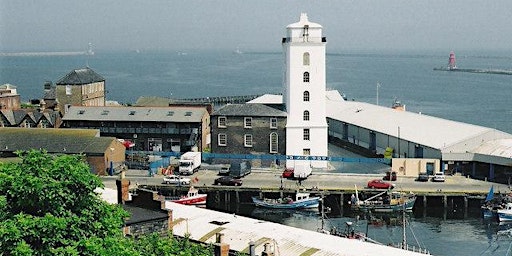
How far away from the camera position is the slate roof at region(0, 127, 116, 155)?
177 feet

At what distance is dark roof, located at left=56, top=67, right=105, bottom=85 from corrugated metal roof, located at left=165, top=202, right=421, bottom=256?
44170mm

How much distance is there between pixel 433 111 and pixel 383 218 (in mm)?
76704

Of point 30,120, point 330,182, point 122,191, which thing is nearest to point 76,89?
point 30,120

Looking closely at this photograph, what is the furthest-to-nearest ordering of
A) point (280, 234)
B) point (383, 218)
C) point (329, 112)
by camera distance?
point (329, 112), point (383, 218), point (280, 234)

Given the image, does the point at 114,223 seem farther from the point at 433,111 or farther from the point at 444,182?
the point at 433,111

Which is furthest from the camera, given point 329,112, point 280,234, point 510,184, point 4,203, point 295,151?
point 329,112

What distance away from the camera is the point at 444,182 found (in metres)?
50.8

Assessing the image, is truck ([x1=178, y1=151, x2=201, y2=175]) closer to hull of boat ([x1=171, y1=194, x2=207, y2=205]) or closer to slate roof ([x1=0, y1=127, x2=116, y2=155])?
slate roof ([x1=0, y1=127, x2=116, y2=155])

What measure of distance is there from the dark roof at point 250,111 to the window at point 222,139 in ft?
4.93

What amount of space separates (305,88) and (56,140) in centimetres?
1758

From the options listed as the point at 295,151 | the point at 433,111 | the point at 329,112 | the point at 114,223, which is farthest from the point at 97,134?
the point at 433,111

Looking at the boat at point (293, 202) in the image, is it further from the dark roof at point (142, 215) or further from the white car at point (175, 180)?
the dark roof at point (142, 215)

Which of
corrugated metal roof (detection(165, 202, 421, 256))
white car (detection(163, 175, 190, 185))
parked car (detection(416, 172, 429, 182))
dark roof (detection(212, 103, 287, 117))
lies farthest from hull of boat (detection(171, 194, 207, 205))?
corrugated metal roof (detection(165, 202, 421, 256))

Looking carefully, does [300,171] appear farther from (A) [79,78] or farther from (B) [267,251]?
(A) [79,78]
